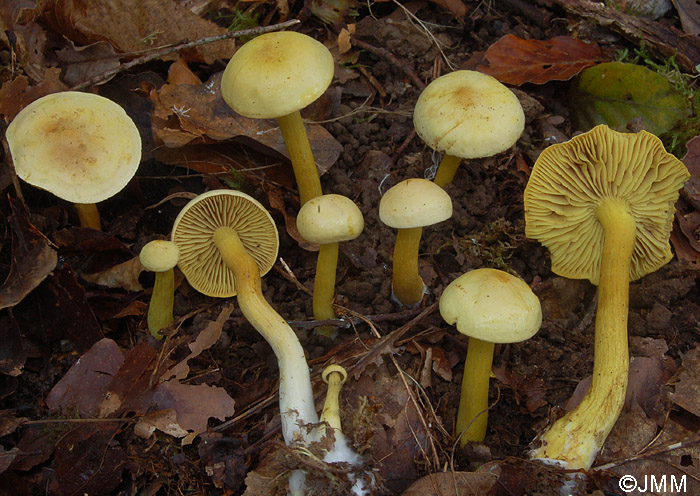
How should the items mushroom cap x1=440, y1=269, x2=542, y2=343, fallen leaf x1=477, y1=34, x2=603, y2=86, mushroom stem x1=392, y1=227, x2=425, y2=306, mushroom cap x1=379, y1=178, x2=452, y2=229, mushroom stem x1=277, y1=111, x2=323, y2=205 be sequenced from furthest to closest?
fallen leaf x1=477, y1=34, x2=603, y2=86
mushroom stem x1=277, y1=111, x2=323, y2=205
mushroom stem x1=392, y1=227, x2=425, y2=306
mushroom cap x1=379, y1=178, x2=452, y2=229
mushroom cap x1=440, y1=269, x2=542, y2=343

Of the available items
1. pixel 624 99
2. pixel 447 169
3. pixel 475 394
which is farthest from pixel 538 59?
pixel 475 394

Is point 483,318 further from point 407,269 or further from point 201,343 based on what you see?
point 201,343

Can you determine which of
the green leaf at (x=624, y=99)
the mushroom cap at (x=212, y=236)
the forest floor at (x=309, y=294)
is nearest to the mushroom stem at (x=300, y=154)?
the forest floor at (x=309, y=294)

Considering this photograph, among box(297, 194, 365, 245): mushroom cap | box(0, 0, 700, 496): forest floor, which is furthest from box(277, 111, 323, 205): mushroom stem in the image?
box(297, 194, 365, 245): mushroom cap

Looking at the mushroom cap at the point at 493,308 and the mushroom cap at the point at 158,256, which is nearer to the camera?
the mushroom cap at the point at 493,308

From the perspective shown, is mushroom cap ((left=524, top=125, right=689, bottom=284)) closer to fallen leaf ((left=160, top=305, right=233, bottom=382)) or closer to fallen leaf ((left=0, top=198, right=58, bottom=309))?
fallen leaf ((left=160, top=305, right=233, bottom=382))

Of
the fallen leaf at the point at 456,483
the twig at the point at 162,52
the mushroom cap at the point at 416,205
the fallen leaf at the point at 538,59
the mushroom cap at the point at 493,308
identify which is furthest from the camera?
the fallen leaf at the point at 538,59

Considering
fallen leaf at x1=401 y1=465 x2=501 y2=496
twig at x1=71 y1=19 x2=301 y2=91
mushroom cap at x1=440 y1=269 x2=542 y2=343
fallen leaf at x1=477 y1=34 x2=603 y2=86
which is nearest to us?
mushroom cap at x1=440 y1=269 x2=542 y2=343

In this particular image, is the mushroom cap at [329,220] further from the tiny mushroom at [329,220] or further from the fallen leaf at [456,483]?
the fallen leaf at [456,483]
